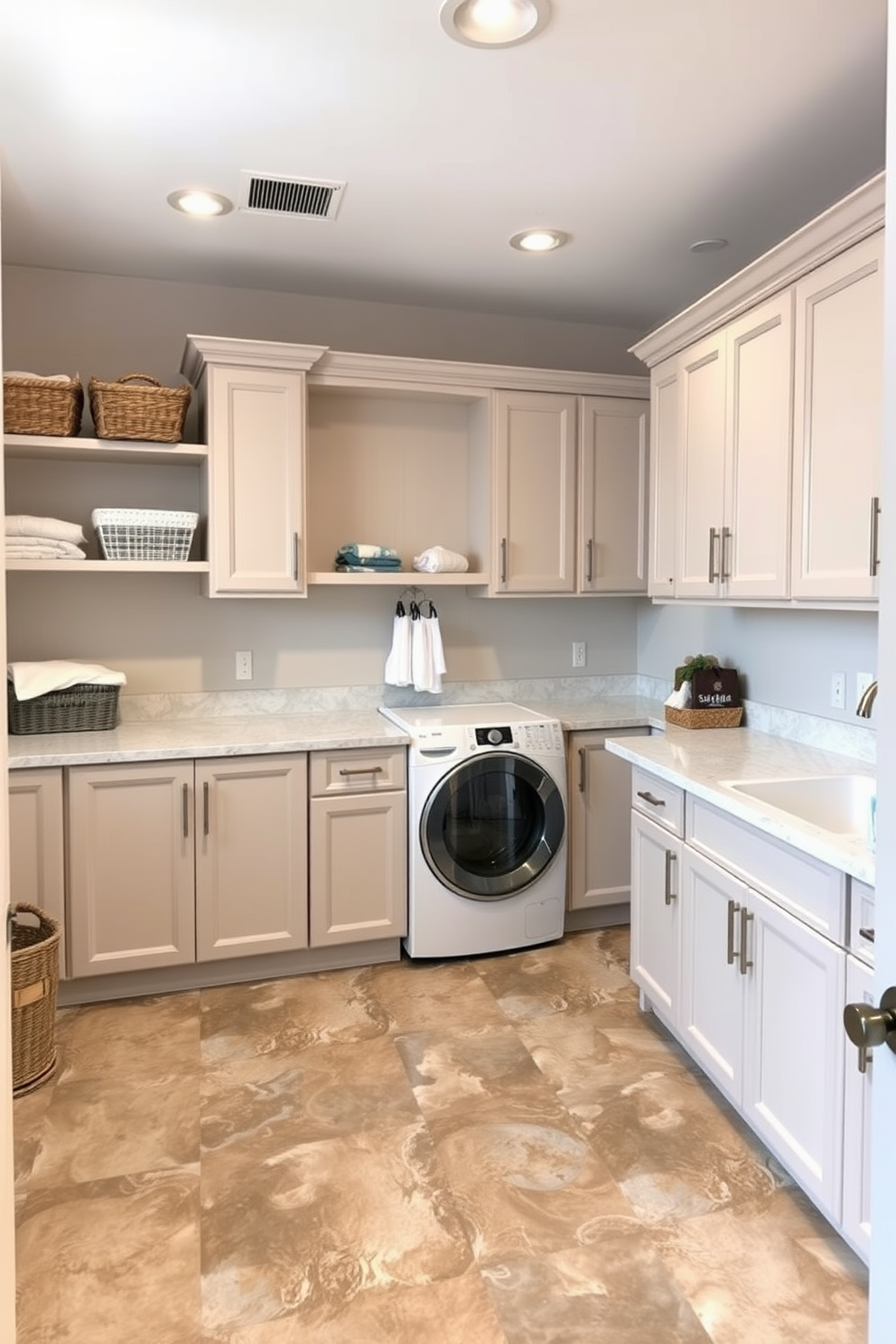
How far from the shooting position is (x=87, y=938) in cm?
294

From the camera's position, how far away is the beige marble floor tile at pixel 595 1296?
5.48 feet

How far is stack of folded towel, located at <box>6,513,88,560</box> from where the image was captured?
9.80 ft

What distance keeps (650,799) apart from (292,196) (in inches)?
83.7

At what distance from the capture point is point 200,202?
8.97 feet

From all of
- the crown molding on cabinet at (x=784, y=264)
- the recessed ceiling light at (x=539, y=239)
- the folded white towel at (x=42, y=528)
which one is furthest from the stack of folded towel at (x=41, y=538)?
the crown molding on cabinet at (x=784, y=264)

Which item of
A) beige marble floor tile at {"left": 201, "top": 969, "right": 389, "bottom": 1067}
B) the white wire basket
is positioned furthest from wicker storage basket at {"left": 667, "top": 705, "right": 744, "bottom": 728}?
the white wire basket

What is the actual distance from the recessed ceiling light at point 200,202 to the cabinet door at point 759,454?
161 cm

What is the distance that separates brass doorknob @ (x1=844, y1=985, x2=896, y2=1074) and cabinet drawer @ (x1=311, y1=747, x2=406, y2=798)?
7.98ft

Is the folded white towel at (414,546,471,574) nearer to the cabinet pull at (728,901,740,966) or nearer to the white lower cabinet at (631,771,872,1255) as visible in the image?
the white lower cabinet at (631,771,872,1255)

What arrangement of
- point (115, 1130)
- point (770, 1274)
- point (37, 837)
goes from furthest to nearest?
1. point (37, 837)
2. point (115, 1130)
3. point (770, 1274)

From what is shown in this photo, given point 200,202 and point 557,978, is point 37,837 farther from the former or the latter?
point 200,202

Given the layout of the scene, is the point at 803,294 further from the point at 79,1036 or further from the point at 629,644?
the point at 79,1036

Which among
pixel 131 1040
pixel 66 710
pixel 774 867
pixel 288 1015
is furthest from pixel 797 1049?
pixel 66 710

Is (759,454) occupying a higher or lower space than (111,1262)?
higher
